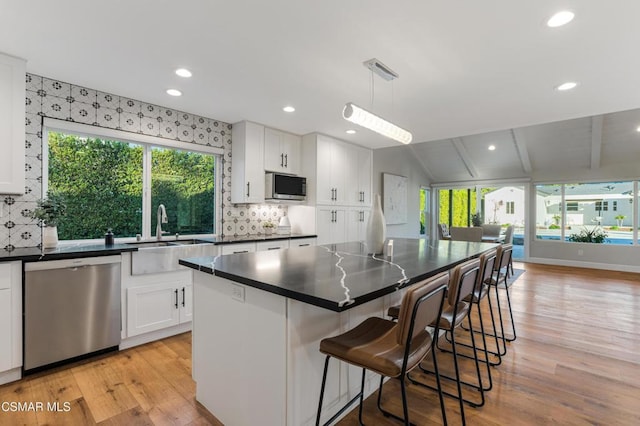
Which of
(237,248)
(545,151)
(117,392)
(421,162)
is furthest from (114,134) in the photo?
(545,151)

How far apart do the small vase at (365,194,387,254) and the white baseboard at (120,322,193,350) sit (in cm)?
222

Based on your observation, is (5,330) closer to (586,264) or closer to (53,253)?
(53,253)

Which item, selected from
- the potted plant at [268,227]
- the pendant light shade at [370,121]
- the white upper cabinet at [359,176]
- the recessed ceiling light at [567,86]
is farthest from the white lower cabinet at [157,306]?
the recessed ceiling light at [567,86]

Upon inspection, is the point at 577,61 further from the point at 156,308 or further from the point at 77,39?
the point at 156,308

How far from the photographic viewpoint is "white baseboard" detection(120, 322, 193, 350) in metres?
2.84

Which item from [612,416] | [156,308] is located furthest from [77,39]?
[612,416]

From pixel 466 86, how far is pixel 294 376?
9.60 feet

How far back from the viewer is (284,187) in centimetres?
438

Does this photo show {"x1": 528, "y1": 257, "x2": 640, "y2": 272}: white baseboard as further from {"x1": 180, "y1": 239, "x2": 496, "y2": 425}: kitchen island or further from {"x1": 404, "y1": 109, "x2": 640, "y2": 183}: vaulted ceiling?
{"x1": 180, "y1": 239, "x2": 496, "y2": 425}: kitchen island

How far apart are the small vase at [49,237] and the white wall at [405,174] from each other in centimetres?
562

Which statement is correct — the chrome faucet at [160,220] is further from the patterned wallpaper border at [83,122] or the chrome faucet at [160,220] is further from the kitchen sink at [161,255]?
the patterned wallpaper border at [83,122]

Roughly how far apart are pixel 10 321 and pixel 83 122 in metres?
1.87

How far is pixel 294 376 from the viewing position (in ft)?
4.78

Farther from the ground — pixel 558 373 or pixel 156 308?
pixel 156 308
